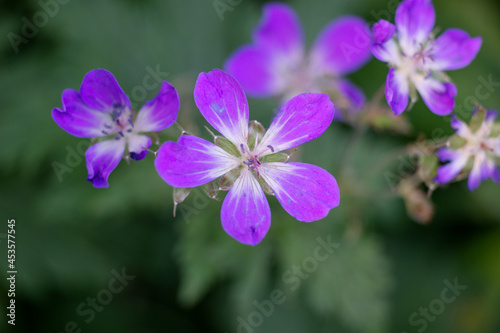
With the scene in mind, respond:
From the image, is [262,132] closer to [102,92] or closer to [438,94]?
[102,92]

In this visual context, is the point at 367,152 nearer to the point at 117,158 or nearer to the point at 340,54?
the point at 340,54

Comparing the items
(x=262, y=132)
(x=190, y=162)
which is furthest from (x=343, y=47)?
(x=190, y=162)

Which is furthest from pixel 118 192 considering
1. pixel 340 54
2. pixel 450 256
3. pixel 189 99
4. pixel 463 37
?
pixel 450 256

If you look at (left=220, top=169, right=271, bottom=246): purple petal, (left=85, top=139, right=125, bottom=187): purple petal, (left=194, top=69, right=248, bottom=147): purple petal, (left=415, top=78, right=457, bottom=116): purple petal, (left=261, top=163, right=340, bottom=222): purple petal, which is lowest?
(left=85, top=139, right=125, bottom=187): purple petal

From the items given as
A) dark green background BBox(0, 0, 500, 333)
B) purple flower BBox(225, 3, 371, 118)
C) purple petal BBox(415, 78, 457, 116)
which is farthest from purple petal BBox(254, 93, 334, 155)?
purple flower BBox(225, 3, 371, 118)

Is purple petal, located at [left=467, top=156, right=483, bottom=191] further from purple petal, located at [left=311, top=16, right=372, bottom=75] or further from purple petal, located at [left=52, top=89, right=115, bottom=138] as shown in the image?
purple petal, located at [left=52, top=89, right=115, bottom=138]
